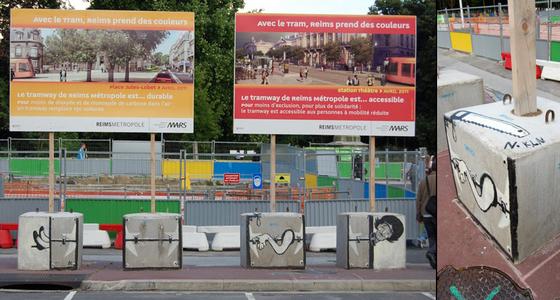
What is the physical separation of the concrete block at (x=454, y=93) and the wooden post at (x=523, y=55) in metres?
0.16

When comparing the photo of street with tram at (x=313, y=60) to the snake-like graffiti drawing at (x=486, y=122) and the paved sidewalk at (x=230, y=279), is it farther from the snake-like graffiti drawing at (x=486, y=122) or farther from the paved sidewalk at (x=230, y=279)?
the snake-like graffiti drawing at (x=486, y=122)

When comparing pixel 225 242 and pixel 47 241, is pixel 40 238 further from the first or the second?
pixel 225 242

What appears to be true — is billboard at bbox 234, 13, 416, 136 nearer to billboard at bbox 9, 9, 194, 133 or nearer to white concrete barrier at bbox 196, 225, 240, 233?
billboard at bbox 9, 9, 194, 133

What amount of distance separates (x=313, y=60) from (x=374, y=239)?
2.81 m

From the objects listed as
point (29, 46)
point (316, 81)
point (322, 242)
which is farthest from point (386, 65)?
point (29, 46)

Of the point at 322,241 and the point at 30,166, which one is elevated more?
the point at 30,166

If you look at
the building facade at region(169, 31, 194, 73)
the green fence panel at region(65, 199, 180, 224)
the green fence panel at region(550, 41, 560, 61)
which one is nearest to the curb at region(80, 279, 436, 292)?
the building facade at region(169, 31, 194, 73)

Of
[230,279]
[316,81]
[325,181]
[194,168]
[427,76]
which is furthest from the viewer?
[194,168]

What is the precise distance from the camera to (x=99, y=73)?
1532 cm

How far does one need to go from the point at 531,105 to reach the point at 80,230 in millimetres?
11962

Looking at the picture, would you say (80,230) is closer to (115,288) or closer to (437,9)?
(115,288)

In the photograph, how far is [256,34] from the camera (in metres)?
15.1

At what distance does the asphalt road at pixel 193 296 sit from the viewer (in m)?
12.5

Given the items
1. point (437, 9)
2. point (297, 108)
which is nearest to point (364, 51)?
point (297, 108)
